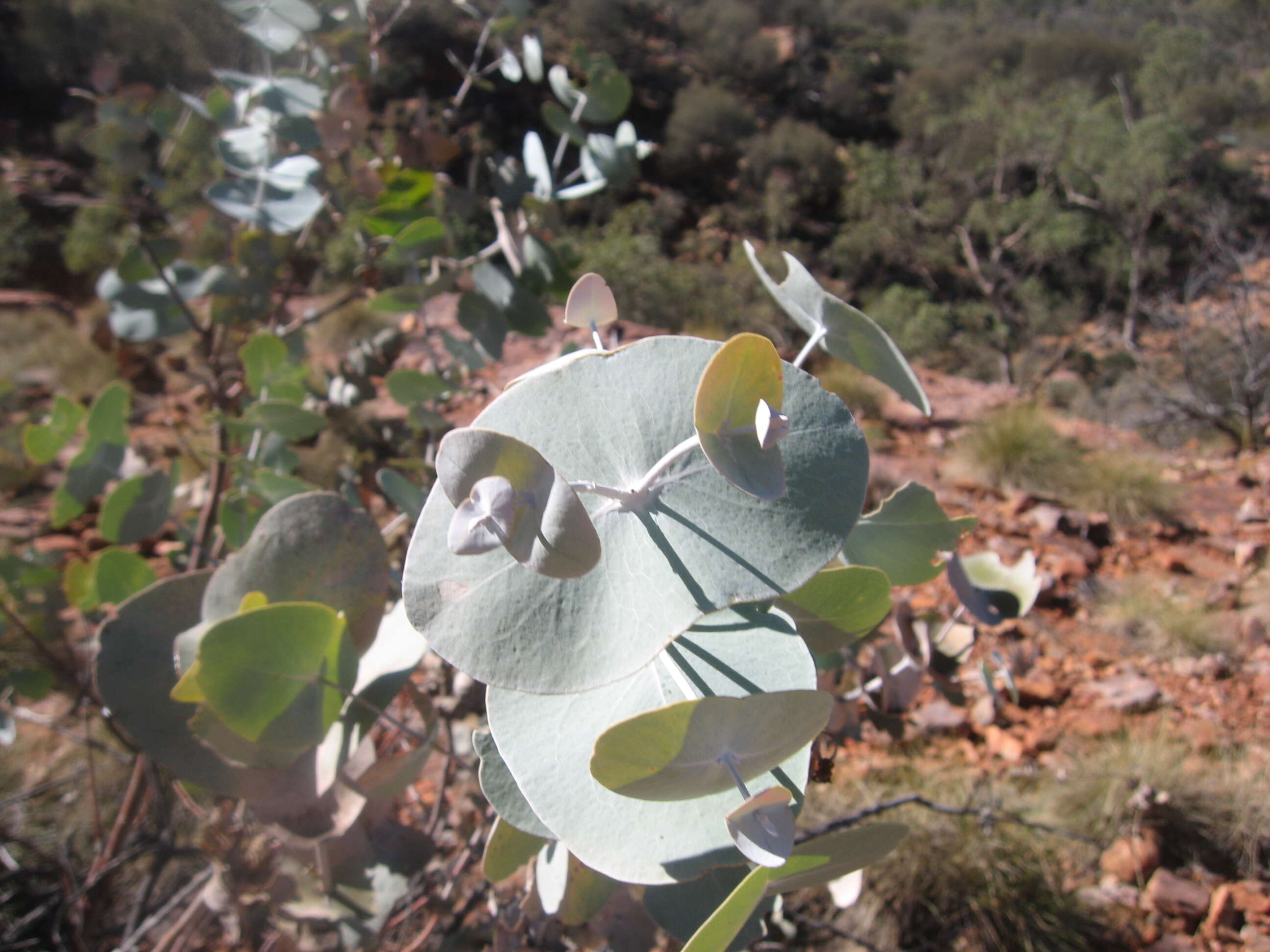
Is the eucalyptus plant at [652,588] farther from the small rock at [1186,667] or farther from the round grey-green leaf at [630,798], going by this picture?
the small rock at [1186,667]

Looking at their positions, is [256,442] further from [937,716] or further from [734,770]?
[937,716]

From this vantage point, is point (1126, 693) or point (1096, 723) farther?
point (1126, 693)

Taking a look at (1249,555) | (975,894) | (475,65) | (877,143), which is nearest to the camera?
(475,65)

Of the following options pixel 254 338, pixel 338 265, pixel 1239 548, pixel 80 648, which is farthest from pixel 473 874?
pixel 338 265

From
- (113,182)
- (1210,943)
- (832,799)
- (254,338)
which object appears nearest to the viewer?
(254,338)

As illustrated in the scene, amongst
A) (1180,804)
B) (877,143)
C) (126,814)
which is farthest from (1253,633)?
(877,143)

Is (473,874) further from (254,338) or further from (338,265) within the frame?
(338,265)
